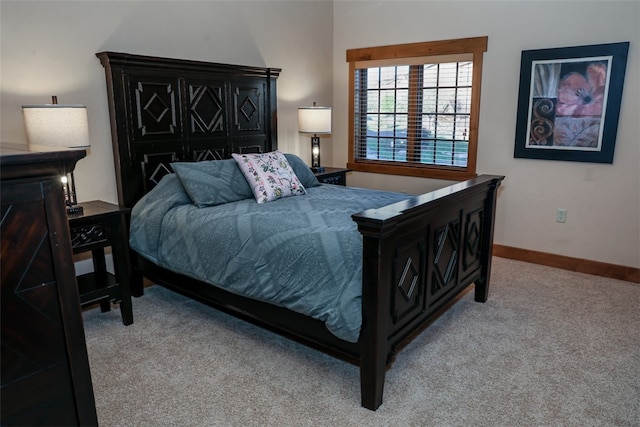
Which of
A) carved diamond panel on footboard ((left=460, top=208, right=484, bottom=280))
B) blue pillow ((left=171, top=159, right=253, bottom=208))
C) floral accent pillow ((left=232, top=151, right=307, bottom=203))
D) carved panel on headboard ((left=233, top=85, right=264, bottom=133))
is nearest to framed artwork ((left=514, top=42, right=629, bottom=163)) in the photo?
carved diamond panel on footboard ((left=460, top=208, right=484, bottom=280))

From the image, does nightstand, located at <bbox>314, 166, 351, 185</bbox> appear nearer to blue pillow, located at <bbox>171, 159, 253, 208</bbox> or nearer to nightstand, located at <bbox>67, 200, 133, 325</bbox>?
blue pillow, located at <bbox>171, 159, 253, 208</bbox>

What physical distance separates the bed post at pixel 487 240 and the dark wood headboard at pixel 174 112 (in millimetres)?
2223

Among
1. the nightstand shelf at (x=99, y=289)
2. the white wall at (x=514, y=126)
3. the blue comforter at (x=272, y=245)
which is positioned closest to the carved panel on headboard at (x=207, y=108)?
the blue comforter at (x=272, y=245)

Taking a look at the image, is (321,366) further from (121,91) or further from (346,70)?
(346,70)

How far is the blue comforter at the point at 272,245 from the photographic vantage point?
222cm

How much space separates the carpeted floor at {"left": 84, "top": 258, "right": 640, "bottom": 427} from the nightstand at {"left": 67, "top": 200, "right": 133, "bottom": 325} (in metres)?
0.22

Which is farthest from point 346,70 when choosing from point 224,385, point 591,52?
point 224,385

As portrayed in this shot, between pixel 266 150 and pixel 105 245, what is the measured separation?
1966mm

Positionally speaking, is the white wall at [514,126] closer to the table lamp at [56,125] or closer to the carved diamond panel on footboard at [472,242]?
the carved diamond panel on footboard at [472,242]

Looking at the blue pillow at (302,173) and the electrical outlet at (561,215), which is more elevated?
the blue pillow at (302,173)

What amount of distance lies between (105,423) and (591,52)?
4.18m

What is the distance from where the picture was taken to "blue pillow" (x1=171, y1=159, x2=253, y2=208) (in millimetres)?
3180

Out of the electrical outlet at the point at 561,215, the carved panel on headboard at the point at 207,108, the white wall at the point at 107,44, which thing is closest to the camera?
the white wall at the point at 107,44

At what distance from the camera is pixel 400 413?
2.14 metres
